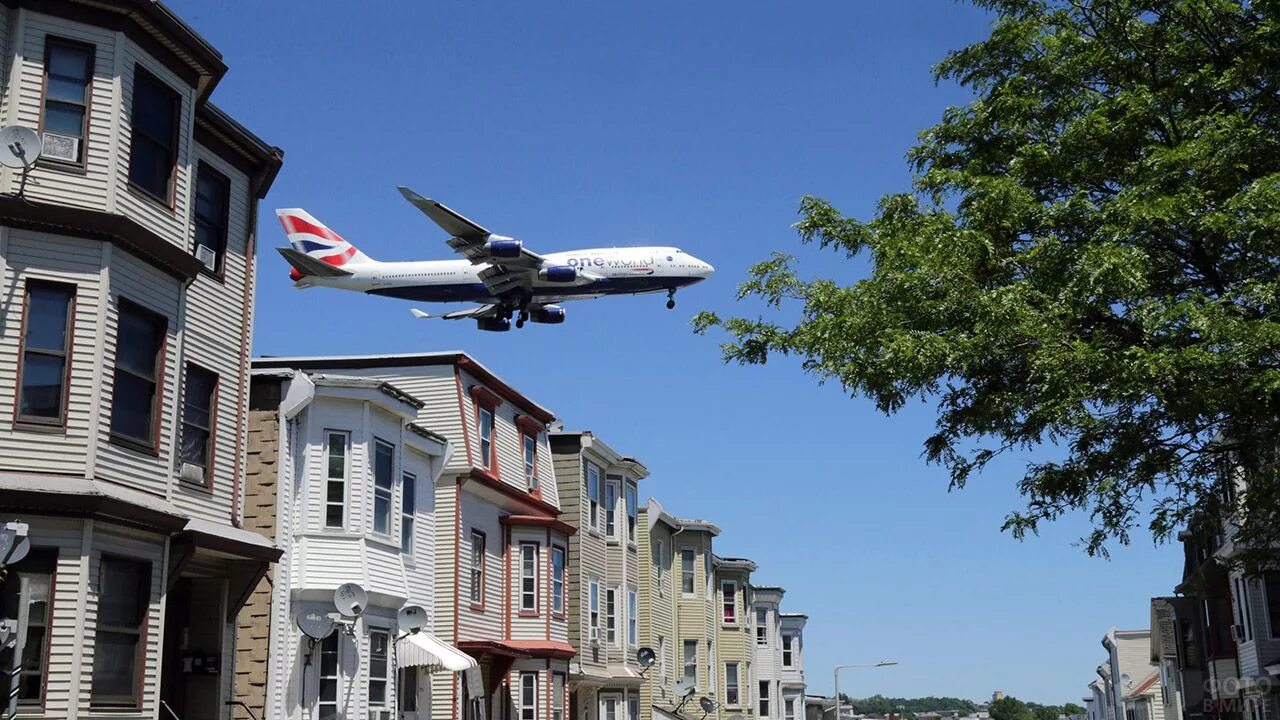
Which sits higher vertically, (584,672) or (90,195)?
(90,195)

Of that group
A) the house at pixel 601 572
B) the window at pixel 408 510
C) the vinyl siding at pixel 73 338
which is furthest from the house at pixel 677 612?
the vinyl siding at pixel 73 338


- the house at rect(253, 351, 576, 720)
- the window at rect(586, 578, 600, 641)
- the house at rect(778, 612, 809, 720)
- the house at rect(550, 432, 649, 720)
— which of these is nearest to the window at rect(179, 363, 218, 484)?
the house at rect(253, 351, 576, 720)

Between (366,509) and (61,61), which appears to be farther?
(366,509)

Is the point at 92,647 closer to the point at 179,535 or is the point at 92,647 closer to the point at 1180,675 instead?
the point at 179,535

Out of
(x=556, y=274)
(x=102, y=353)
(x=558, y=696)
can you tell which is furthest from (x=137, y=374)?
(x=556, y=274)

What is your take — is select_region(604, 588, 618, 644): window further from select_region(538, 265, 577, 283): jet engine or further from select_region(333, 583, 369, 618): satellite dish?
select_region(333, 583, 369, 618): satellite dish

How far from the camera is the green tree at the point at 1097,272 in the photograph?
50.7 ft

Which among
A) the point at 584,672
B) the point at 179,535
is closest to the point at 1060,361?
the point at 179,535

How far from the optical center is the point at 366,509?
24.2 metres

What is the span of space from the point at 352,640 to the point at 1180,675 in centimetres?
3880

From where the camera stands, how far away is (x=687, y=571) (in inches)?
2046

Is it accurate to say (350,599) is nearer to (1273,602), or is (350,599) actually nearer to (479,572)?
(479,572)

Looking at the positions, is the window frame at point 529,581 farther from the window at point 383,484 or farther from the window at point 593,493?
the window at point 383,484

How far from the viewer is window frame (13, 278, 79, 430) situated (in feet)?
52.7
